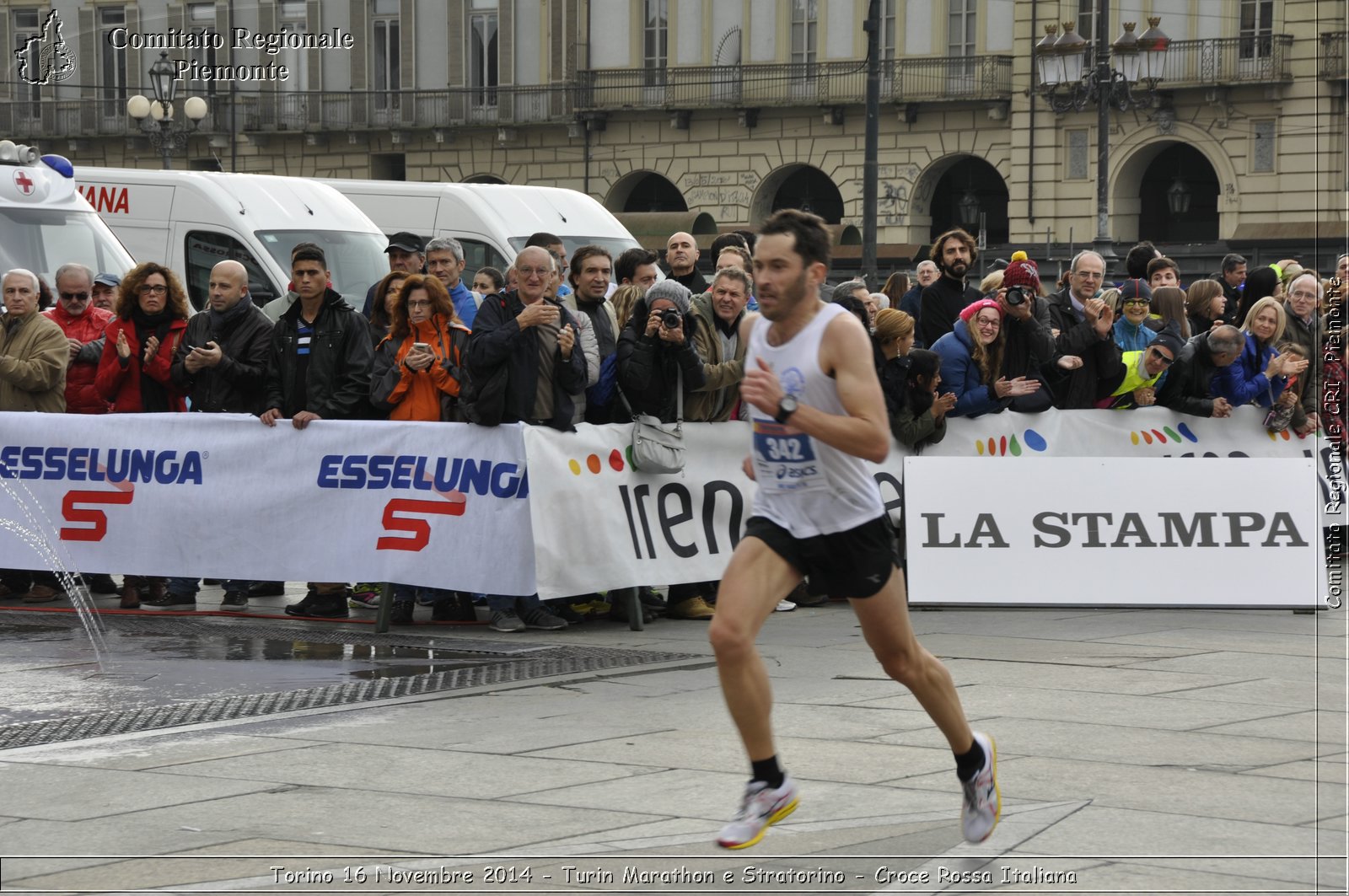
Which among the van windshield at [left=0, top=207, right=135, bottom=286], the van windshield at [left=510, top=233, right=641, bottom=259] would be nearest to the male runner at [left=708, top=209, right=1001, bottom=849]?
the van windshield at [left=0, top=207, right=135, bottom=286]

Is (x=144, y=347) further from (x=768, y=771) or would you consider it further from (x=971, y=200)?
(x=971, y=200)

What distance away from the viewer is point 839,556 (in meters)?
5.89

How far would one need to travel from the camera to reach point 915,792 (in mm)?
6535

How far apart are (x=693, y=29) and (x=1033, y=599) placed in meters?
40.0

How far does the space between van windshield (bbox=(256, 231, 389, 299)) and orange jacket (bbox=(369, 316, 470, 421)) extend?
10.3m

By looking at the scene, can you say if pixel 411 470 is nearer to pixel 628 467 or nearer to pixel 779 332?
pixel 628 467

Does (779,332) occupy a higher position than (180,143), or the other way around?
(180,143)

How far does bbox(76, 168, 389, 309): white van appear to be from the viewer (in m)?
21.4

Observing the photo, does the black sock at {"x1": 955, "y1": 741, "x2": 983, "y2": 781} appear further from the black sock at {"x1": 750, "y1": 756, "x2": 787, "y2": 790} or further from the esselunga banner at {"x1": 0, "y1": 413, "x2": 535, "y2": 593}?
the esselunga banner at {"x1": 0, "y1": 413, "x2": 535, "y2": 593}

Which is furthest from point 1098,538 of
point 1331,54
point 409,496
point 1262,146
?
point 1262,146

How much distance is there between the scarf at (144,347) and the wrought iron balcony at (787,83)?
36.1m

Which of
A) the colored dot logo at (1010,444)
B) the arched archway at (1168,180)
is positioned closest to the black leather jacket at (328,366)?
the colored dot logo at (1010,444)

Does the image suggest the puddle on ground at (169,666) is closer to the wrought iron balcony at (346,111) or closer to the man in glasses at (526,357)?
the man in glasses at (526,357)

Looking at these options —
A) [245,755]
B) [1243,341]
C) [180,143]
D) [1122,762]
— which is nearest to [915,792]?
[1122,762]
